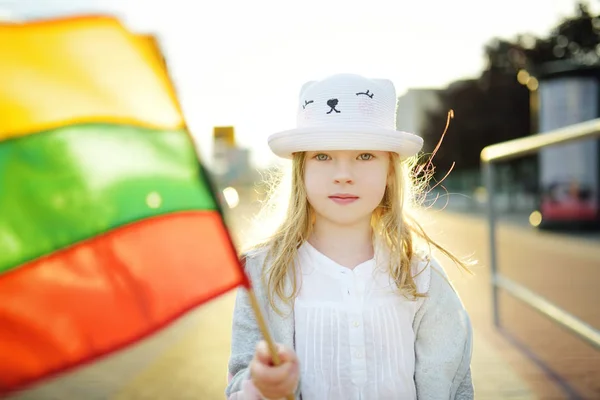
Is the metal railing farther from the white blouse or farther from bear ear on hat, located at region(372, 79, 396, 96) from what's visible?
the white blouse

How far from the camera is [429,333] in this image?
6.93 ft

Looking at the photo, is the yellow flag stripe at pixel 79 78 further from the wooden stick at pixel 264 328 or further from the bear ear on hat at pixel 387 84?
the bear ear on hat at pixel 387 84

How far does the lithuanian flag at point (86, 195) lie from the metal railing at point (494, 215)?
259 centimetres

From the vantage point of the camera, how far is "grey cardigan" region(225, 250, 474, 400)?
6.73 feet

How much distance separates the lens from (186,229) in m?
1.61

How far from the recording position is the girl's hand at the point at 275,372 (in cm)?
161

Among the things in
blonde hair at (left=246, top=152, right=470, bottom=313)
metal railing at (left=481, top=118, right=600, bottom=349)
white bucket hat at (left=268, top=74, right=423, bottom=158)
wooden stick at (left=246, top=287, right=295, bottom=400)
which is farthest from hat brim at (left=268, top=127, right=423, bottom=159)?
metal railing at (left=481, top=118, right=600, bottom=349)

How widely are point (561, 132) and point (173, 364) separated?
10.1 ft

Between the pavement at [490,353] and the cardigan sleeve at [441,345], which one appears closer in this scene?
the cardigan sleeve at [441,345]

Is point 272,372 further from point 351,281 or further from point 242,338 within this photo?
point 351,281

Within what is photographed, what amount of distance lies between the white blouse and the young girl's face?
0.58ft

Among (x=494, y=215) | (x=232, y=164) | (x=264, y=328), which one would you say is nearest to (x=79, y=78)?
(x=264, y=328)

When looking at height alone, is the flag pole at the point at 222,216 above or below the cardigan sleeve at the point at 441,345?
above

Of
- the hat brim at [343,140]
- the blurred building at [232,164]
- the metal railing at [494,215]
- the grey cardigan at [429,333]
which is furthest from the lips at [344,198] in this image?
the blurred building at [232,164]
